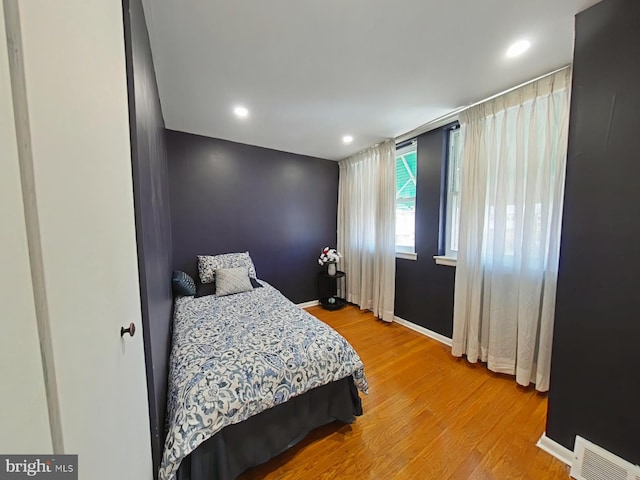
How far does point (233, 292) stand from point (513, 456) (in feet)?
8.35

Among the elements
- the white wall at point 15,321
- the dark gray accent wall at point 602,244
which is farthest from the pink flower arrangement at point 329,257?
the white wall at point 15,321

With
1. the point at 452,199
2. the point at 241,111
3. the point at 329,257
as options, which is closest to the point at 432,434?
the point at 452,199

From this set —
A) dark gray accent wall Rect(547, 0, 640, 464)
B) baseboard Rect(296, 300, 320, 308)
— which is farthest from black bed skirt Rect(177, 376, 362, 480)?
baseboard Rect(296, 300, 320, 308)

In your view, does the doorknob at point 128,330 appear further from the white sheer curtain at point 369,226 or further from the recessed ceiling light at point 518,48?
the white sheer curtain at point 369,226

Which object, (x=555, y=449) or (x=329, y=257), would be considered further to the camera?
(x=329, y=257)

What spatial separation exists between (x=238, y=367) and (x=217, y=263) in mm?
1881

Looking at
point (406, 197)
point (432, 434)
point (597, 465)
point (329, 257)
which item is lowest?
point (432, 434)

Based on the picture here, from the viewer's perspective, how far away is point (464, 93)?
1955mm

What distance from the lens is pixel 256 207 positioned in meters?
3.34

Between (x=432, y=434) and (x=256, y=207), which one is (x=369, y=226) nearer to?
(x=256, y=207)

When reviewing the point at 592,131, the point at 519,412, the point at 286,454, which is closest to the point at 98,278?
the point at 286,454

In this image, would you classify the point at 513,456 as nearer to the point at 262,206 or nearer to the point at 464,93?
the point at 464,93

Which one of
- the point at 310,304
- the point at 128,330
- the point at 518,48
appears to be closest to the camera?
the point at 128,330

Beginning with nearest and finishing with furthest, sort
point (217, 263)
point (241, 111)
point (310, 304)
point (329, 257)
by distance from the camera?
point (241, 111), point (217, 263), point (329, 257), point (310, 304)
